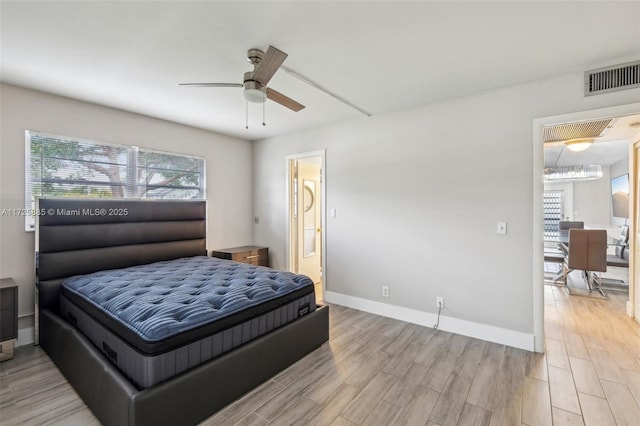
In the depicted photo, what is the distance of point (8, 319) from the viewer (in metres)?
2.49

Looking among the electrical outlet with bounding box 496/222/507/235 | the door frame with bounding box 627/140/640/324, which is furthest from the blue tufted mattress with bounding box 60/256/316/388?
the door frame with bounding box 627/140/640/324

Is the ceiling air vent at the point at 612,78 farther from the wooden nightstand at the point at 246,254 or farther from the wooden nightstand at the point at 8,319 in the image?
the wooden nightstand at the point at 8,319

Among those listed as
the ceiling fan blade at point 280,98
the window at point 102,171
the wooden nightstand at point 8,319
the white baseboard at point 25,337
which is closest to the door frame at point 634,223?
the ceiling fan blade at point 280,98

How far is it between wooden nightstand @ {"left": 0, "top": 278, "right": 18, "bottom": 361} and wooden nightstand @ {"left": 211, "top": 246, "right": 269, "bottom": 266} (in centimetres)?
215

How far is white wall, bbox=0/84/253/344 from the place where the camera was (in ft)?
9.05

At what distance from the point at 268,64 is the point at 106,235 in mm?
2731

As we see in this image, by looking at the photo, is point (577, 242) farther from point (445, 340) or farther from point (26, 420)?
point (26, 420)

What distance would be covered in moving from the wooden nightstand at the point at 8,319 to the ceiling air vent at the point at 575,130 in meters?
5.07

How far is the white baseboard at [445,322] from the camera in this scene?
2.76 m

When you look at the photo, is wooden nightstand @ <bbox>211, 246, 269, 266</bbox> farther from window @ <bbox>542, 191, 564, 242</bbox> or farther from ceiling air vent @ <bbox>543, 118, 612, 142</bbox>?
window @ <bbox>542, 191, 564, 242</bbox>

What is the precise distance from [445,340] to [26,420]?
3.34m

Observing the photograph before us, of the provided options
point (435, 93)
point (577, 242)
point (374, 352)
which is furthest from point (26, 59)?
point (577, 242)

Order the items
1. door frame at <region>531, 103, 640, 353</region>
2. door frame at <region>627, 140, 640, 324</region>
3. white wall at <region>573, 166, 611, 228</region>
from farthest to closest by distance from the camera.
Result: white wall at <region>573, 166, 611, 228</region>, door frame at <region>627, 140, 640, 324</region>, door frame at <region>531, 103, 640, 353</region>

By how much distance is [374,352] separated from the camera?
2.68 m
